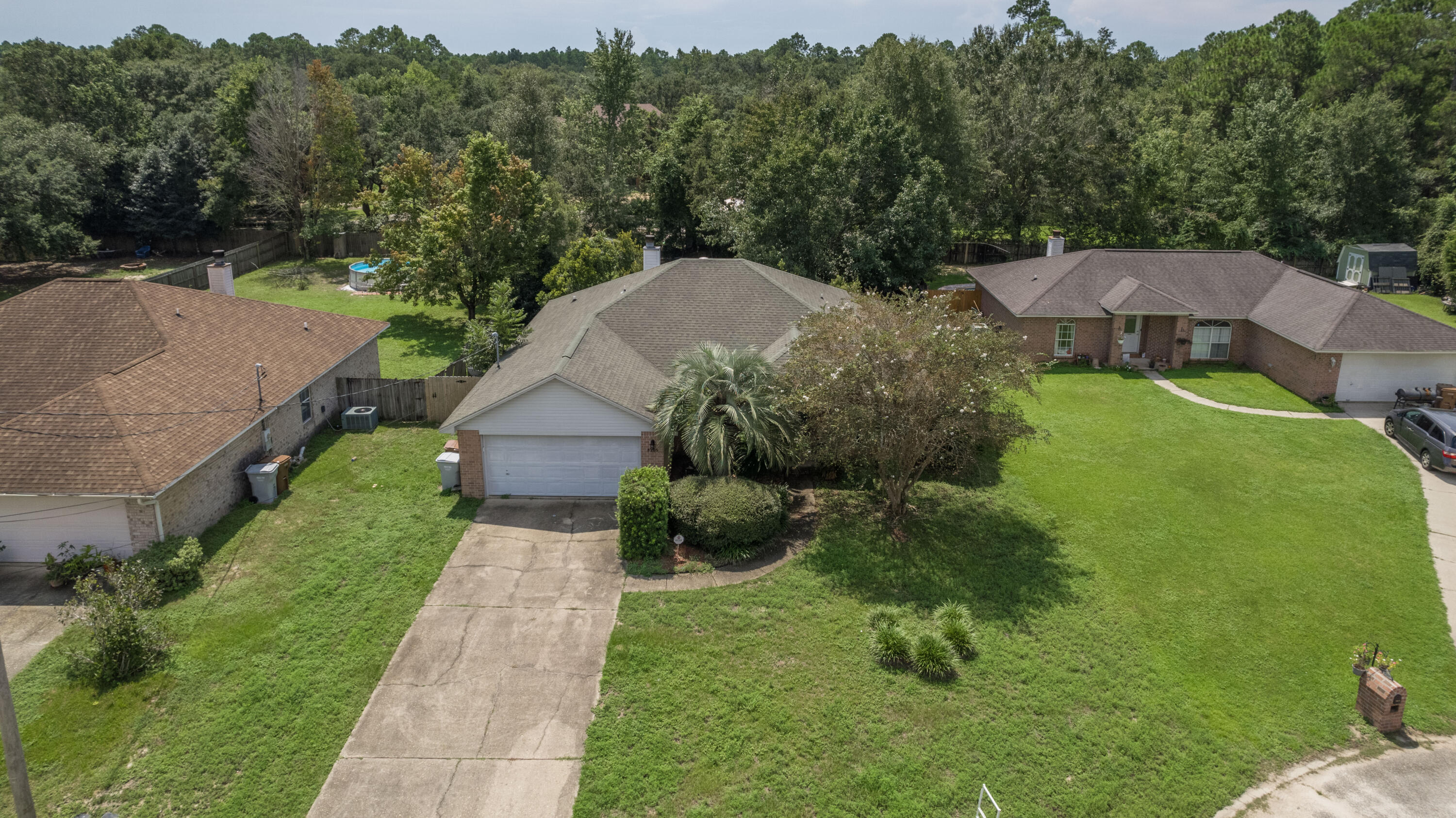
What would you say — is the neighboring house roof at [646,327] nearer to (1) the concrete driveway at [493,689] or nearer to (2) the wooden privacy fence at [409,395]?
(2) the wooden privacy fence at [409,395]

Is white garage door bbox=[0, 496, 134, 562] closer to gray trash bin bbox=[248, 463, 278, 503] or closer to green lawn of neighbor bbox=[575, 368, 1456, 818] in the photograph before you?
gray trash bin bbox=[248, 463, 278, 503]

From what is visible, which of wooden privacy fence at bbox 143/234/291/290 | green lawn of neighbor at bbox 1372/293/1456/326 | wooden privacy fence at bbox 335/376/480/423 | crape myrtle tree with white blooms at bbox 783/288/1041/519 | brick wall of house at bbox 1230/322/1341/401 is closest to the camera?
crape myrtle tree with white blooms at bbox 783/288/1041/519

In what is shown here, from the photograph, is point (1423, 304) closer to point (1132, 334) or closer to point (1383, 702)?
point (1132, 334)

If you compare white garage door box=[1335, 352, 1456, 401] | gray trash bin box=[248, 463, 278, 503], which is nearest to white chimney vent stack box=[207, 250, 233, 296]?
gray trash bin box=[248, 463, 278, 503]

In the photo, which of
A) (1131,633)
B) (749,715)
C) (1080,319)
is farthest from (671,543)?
(1080,319)

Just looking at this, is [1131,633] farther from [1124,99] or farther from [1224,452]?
A: [1124,99]

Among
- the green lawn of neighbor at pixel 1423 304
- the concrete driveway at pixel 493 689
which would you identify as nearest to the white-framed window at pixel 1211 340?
the green lawn of neighbor at pixel 1423 304
